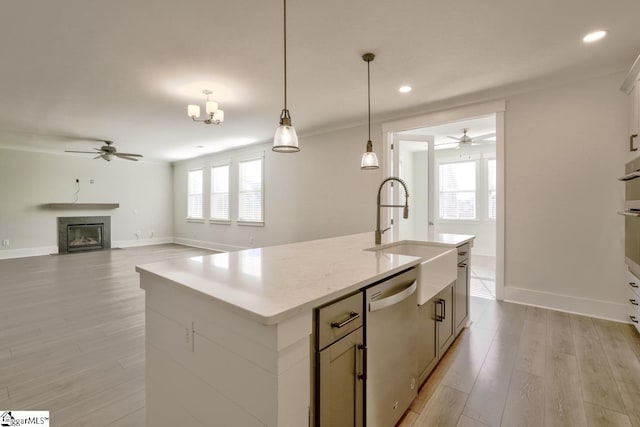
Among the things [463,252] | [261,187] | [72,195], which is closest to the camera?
[463,252]

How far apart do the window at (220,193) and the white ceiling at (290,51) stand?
3.40m

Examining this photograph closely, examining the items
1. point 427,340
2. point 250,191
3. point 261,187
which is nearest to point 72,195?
point 250,191

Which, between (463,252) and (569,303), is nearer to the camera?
(463,252)

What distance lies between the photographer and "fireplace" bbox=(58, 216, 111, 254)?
7586 millimetres

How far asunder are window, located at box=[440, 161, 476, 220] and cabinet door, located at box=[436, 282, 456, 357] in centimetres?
567

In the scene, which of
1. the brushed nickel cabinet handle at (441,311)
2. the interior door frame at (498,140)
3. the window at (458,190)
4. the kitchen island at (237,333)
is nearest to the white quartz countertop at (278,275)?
the kitchen island at (237,333)

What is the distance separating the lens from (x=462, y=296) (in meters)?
2.70

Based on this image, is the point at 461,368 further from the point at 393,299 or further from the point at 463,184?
the point at 463,184

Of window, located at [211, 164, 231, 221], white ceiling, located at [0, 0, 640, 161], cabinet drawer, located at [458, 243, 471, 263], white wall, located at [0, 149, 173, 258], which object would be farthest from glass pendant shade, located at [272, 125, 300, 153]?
white wall, located at [0, 149, 173, 258]

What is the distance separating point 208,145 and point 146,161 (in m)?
3.35

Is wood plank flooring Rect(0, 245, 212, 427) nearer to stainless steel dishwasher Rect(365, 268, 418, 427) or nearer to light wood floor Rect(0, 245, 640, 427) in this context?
light wood floor Rect(0, 245, 640, 427)

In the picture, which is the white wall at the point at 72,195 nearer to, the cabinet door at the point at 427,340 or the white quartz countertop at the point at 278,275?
the white quartz countertop at the point at 278,275

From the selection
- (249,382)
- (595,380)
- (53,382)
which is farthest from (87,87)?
(595,380)

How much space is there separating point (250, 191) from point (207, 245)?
2.38 meters
